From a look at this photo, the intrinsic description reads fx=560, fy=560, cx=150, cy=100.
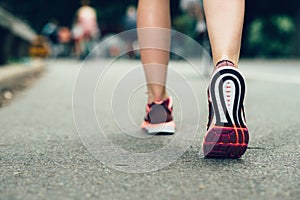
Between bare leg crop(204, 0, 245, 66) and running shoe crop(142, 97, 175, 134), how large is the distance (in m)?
0.50

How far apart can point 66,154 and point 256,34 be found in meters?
18.4

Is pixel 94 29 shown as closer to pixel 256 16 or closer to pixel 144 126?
pixel 256 16

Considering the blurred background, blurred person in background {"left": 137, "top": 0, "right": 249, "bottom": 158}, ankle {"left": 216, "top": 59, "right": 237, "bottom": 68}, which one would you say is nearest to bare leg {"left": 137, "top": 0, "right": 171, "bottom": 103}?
blurred person in background {"left": 137, "top": 0, "right": 249, "bottom": 158}

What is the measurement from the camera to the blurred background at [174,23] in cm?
1089

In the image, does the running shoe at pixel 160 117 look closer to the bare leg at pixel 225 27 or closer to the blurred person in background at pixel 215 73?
the blurred person in background at pixel 215 73

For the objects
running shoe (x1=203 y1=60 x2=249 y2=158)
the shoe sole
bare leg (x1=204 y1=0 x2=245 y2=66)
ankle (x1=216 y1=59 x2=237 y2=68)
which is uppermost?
bare leg (x1=204 y1=0 x2=245 y2=66)

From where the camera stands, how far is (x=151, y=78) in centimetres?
252

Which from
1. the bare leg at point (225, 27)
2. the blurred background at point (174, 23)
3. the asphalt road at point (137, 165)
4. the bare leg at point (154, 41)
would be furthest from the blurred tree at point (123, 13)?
the bare leg at point (225, 27)

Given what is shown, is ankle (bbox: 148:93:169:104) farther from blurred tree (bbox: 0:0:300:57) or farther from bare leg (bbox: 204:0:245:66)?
blurred tree (bbox: 0:0:300:57)

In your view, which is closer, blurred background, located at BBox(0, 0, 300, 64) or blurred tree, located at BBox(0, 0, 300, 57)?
blurred background, located at BBox(0, 0, 300, 64)

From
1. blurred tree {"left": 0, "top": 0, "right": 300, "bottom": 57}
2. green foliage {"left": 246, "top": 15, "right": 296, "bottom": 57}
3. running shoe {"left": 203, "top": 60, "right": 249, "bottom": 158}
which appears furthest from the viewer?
blurred tree {"left": 0, "top": 0, "right": 300, "bottom": 57}

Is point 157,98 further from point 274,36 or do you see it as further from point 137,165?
point 274,36

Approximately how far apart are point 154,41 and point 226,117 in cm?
73

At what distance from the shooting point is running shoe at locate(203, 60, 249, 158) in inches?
75.3
